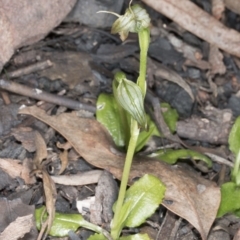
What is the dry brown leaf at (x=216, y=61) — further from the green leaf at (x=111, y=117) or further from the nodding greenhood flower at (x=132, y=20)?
the nodding greenhood flower at (x=132, y=20)

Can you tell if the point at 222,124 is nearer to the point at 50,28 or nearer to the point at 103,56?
the point at 103,56

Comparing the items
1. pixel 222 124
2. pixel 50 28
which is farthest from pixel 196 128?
pixel 50 28

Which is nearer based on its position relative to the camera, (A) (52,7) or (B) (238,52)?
(A) (52,7)

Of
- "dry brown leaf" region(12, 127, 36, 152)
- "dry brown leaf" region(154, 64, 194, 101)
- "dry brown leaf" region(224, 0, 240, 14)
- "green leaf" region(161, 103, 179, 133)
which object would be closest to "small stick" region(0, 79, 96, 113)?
"dry brown leaf" region(12, 127, 36, 152)

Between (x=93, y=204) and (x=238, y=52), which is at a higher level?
(x=238, y=52)

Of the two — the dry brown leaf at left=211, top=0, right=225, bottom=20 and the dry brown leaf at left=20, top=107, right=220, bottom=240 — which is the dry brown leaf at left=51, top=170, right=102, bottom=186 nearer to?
the dry brown leaf at left=20, top=107, right=220, bottom=240

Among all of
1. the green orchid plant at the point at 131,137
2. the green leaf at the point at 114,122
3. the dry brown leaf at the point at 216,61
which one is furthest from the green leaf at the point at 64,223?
the dry brown leaf at the point at 216,61
